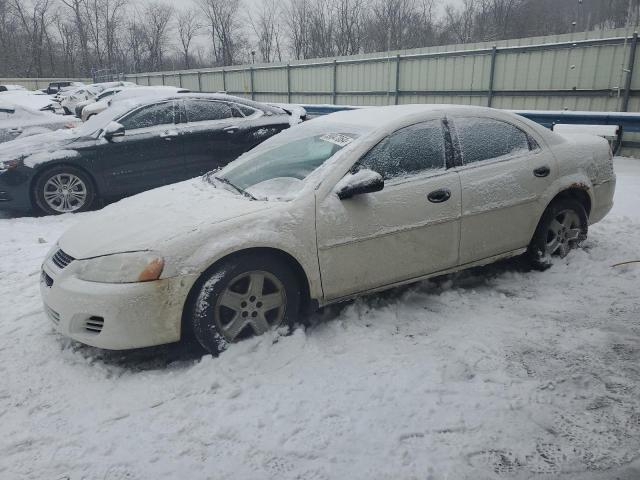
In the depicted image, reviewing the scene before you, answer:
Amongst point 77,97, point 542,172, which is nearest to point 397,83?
point 542,172

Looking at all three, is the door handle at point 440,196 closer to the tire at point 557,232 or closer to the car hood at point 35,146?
the tire at point 557,232

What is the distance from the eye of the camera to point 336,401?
9.43 feet

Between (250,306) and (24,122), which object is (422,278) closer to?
(250,306)

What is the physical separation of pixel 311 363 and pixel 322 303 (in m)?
0.46

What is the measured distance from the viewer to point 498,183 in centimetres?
411

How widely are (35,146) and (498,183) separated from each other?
20.4 feet

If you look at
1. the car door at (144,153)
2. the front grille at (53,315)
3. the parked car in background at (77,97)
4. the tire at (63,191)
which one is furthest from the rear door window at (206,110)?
the parked car in background at (77,97)

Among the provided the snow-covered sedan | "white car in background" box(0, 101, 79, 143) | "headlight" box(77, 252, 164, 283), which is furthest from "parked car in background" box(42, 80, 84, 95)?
"headlight" box(77, 252, 164, 283)

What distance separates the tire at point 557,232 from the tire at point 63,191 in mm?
5804

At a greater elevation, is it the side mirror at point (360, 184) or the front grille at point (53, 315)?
the side mirror at point (360, 184)

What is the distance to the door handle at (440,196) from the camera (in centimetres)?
380

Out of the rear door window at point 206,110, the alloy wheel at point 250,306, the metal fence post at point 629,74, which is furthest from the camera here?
the metal fence post at point 629,74

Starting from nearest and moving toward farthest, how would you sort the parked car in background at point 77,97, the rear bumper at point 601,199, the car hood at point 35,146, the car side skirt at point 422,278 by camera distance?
the car side skirt at point 422,278 → the rear bumper at point 601,199 → the car hood at point 35,146 → the parked car in background at point 77,97

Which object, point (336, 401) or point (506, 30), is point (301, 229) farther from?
point (506, 30)
